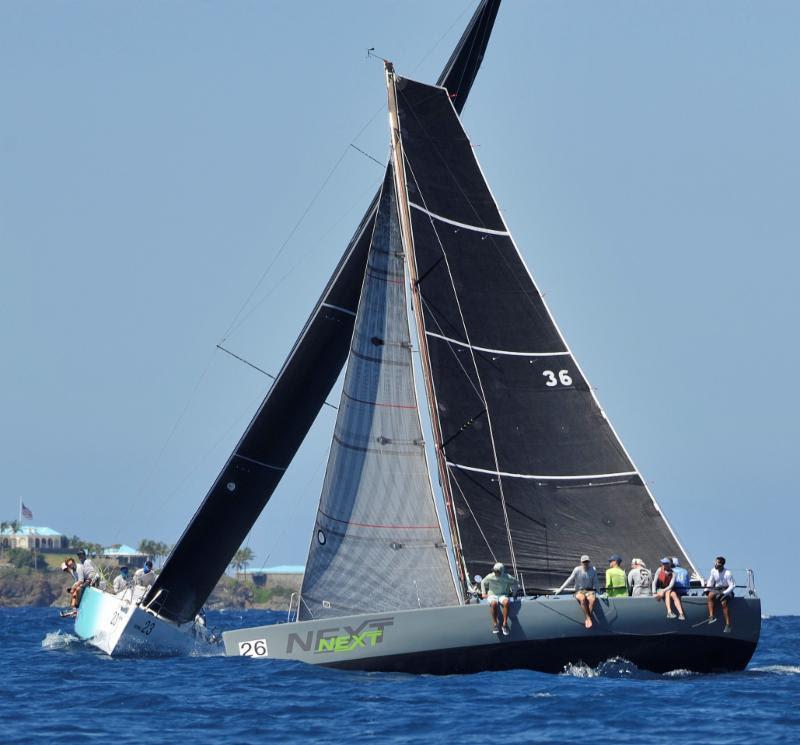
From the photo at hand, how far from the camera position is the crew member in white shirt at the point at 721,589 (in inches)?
955

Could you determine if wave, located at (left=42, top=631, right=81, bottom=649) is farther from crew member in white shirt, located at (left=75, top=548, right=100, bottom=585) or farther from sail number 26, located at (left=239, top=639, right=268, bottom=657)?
sail number 26, located at (left=239, top=639, right=268, bottom=657)

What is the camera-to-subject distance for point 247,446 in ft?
97.3

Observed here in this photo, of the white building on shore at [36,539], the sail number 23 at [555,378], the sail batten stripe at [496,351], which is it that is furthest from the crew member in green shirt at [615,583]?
the white building on shore at [36,539]

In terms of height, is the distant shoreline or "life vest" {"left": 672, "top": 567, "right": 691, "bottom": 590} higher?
"life vest" {"left": 672, "top": 567, "right": 691, "bottom": 590}

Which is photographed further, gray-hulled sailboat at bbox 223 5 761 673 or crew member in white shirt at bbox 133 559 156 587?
crew member in white shirt at bbox 133 559 156 587

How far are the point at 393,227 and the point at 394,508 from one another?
4.95 m

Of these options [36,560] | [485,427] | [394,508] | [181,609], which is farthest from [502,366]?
[36,560]

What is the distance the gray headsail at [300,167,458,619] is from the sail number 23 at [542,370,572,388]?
7.45 feet

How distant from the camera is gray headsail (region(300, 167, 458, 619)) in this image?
25391mm

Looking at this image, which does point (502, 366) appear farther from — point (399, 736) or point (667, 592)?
point (399, 736)

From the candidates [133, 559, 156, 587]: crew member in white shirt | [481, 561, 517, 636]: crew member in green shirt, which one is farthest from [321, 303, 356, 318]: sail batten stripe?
[481, 561, 517, 636]: crew member in green shirt

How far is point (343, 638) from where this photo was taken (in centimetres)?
2416

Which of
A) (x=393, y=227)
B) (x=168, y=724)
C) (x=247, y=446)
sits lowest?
(x=168, y=724)

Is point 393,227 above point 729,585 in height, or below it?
above
